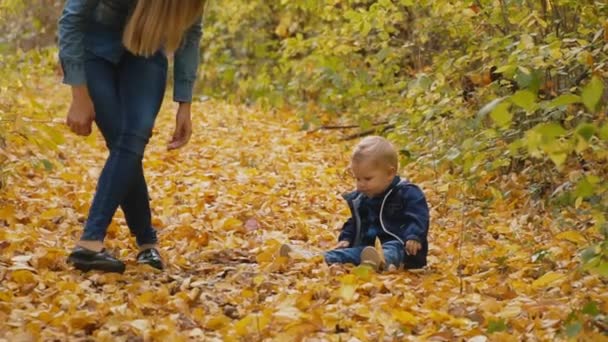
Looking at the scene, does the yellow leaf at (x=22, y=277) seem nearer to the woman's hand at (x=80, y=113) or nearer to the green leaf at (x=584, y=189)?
the woman's hand at (x=80, y=113)

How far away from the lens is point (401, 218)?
486 cm

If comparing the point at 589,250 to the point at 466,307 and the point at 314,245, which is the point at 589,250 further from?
the point at 314,245

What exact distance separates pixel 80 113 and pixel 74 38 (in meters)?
0.32

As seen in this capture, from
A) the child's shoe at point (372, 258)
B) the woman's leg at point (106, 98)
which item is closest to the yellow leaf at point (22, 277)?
the woman's leg at point (106, 98)

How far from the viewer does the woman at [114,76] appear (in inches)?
168

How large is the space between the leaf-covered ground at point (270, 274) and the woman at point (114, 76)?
1.05 feet

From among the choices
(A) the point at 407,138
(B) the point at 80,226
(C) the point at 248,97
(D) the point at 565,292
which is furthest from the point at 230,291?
(C) the point at 248,97

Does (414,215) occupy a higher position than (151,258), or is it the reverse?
(414,215)

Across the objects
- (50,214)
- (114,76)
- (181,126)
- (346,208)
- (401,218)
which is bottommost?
(346,208)

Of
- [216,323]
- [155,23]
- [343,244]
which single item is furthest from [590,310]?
[155,23]

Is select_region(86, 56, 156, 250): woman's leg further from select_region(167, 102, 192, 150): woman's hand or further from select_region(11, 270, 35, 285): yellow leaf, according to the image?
select_region(11, 270, 35, 285): yellow leaf

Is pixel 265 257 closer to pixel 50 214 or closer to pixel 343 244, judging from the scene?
pixel 343 244

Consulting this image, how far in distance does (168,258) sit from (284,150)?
16.4ft

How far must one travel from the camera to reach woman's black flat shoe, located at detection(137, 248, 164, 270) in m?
4.60
